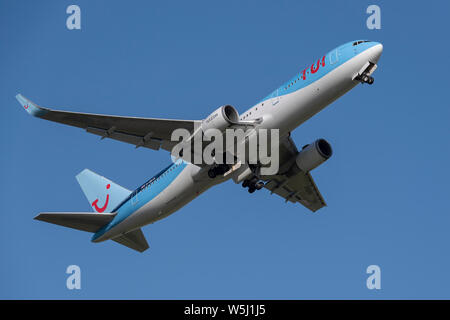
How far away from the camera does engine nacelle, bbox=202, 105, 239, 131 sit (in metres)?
26.7

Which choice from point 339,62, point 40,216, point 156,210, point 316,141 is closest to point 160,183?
point 156,210

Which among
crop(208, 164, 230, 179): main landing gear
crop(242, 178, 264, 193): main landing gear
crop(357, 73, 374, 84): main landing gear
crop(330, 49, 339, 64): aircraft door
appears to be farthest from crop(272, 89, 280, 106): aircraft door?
crop(242, 178, 264, 193): main landing gear

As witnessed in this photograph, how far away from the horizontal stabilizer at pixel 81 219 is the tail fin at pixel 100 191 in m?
1.78

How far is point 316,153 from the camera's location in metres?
31.2

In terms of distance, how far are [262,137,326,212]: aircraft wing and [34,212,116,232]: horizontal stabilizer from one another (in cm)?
864

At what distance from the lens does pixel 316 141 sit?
103ft

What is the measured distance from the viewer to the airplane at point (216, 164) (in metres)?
26.6

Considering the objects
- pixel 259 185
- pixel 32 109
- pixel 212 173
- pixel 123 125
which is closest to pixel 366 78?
pixel 212 173

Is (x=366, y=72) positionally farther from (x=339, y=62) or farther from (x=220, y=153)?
(x=220, y=153)

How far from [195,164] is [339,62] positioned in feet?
26.5

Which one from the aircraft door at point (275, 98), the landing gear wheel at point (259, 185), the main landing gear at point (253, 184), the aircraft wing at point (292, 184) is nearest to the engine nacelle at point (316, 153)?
the aircraft wing at point (292, 184)

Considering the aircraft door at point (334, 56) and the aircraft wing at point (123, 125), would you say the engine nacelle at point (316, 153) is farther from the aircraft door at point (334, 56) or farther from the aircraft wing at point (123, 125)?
the aircraft wing at point (123, 125)

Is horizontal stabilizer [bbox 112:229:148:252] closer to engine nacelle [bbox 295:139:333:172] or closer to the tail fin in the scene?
the tail fin

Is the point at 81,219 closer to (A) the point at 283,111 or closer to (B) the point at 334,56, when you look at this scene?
(A) the point at 283,111
